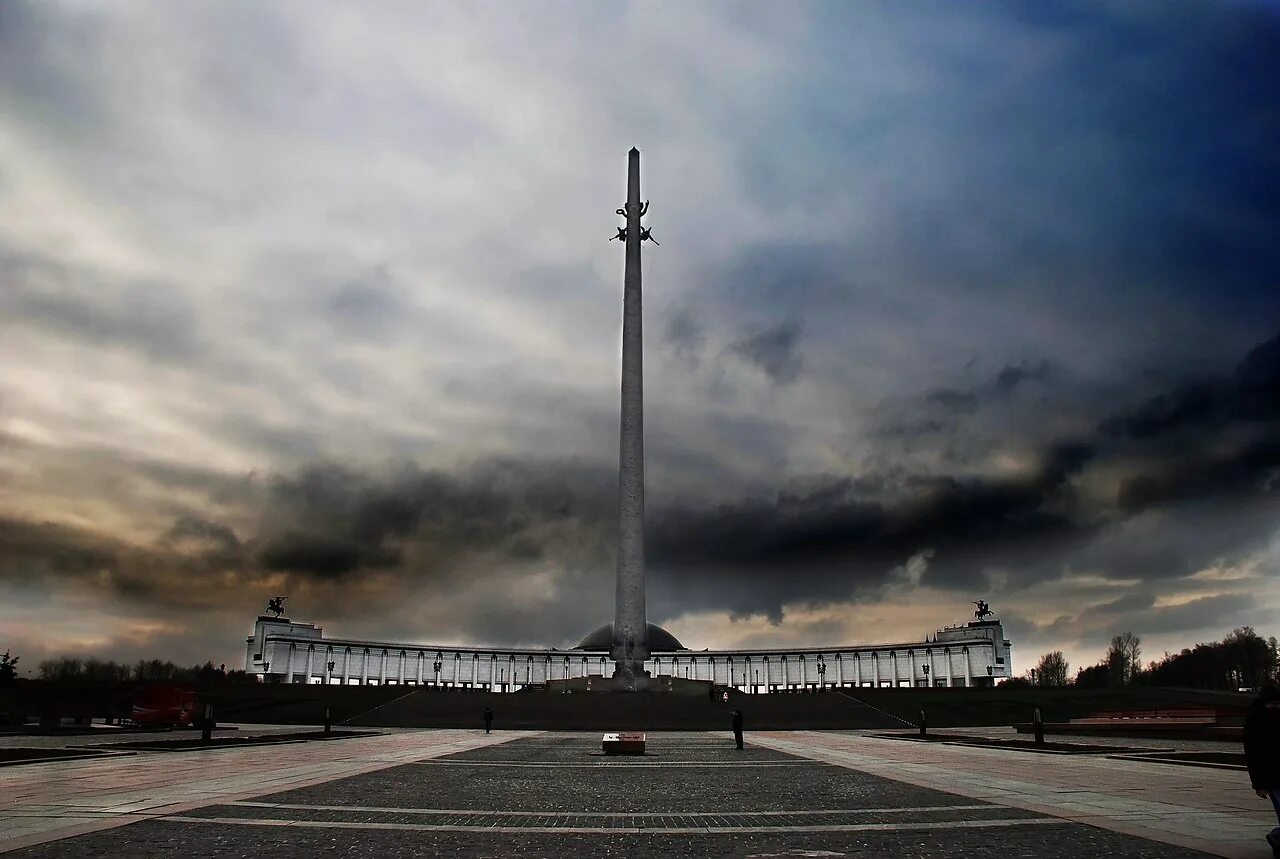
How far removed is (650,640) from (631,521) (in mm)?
77890

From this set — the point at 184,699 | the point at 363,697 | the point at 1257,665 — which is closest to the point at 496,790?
the point at 184,699

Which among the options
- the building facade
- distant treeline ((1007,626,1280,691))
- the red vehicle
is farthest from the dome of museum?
the red vehicle

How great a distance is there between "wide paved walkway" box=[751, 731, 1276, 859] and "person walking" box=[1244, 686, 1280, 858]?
27.6 inches

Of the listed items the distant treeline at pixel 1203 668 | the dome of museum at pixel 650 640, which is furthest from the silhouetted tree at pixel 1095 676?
the dome of museum at pixel 650 640

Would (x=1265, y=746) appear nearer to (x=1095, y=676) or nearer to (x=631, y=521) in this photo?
(x=631, y=521)

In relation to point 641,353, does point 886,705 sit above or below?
below

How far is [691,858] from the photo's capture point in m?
9.48

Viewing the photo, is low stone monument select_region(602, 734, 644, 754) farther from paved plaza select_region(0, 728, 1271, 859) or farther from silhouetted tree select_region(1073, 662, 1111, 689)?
silhouetted tree select_region(1073, 662, 1111, 689)

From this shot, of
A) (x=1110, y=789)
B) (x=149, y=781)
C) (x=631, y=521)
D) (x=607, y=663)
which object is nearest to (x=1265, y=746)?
(x=1110, y=789)

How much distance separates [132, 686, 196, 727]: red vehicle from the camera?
4838 cm

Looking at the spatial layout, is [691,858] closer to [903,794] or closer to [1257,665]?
[903,794]

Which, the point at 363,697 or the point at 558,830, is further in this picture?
the point at 363,697

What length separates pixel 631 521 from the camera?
274 feet

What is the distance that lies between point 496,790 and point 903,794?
8023mm
